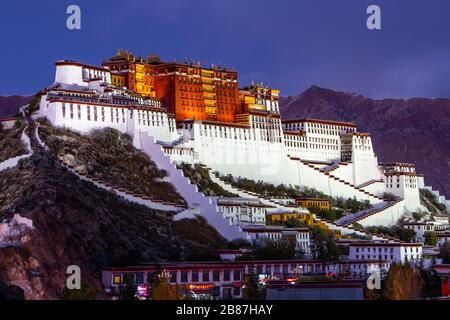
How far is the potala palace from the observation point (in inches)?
3720

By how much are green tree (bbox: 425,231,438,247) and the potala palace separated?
4.73 metres

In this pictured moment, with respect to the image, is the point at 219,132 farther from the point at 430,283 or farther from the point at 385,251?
the point at 430,283

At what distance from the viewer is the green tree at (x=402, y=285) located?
71750 millimetres

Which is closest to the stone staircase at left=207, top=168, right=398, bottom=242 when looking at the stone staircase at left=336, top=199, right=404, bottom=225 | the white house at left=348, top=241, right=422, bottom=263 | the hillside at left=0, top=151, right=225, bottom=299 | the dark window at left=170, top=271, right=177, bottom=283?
the stone staircase at left=336, top=199, right=404, bottom=225

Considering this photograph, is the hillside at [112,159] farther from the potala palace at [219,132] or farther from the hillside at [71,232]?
the hillside at [71,232]

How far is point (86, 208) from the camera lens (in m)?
81.4

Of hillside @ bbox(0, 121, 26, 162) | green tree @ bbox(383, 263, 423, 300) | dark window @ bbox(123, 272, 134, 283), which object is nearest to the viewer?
green tree @ bbox(383, 263, 423, 300)

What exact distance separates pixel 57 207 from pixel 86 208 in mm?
2891

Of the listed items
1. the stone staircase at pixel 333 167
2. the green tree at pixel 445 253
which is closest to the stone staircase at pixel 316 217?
the green tree at pixel 445 253

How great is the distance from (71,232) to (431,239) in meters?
36.8

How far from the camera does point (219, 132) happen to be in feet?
340

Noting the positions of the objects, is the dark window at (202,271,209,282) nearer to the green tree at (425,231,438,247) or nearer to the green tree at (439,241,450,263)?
the green tree at (439,241,450,263)

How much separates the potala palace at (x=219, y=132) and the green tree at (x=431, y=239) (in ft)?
15.5
